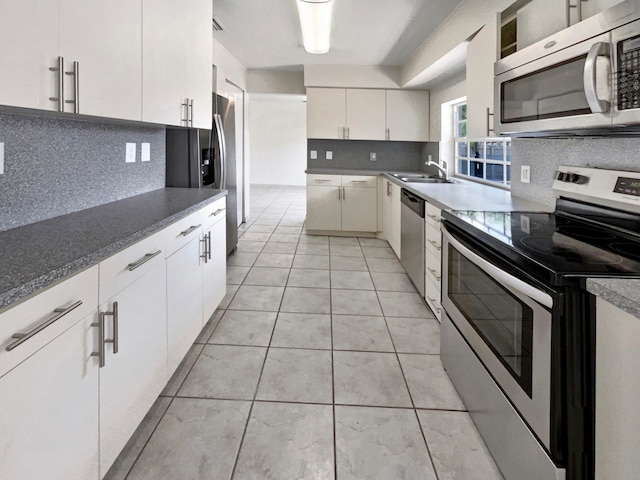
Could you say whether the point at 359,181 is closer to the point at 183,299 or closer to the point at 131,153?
the point at 131,153

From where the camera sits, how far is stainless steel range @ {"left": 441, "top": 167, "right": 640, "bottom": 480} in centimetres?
112

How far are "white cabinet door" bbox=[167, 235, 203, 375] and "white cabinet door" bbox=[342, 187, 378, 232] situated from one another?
3.43 metres

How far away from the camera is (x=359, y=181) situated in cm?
559

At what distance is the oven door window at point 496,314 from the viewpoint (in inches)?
51.7

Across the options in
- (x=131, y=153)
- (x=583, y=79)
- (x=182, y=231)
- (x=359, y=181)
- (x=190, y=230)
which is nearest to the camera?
(x=583, y=79)

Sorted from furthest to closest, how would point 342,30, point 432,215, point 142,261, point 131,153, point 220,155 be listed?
point 342,30 < point 220,155 < point 432,215 < point 131,153 < point 142,261

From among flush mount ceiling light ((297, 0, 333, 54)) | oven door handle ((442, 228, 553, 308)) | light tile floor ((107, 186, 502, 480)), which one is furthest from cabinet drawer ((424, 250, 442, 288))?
flush mount ceiling light ((297, 0, 333, 54))

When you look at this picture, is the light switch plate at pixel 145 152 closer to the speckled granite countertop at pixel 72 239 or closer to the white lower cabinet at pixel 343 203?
the speckled granite countertop at pixel 72 239

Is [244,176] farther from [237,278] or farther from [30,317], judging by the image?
[30,317]

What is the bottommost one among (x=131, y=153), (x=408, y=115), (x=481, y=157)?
(x=131, y=153)

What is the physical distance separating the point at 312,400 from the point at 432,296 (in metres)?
1.31

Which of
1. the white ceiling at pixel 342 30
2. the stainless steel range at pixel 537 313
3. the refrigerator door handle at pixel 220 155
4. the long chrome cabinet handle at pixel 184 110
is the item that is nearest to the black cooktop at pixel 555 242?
the stainless steel range at pixel 537 313

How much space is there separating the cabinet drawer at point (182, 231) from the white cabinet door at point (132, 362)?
141 millimetres

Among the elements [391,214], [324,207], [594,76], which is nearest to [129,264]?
[594,76]
